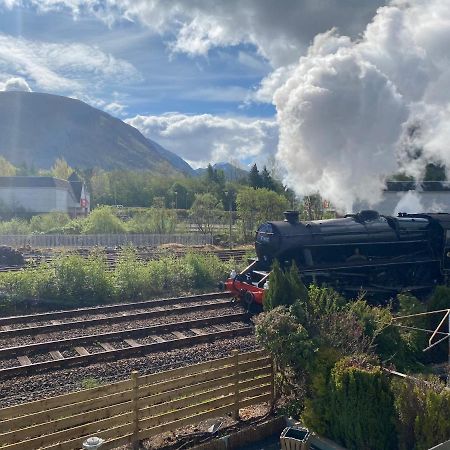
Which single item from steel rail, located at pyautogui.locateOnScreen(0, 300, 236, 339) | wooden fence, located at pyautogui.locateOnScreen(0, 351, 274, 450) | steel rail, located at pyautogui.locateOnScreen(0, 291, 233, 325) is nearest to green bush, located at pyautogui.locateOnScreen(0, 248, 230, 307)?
steel rail, located at pyautogui.locateOnScreen(0, 291, 233, 325)

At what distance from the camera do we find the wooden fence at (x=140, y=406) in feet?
16.9

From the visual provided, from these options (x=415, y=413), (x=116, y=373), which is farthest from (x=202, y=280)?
(x=415, y=413)

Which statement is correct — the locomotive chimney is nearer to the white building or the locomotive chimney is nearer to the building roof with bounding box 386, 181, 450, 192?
the building roof with bounding box 386, 181, 450, 192

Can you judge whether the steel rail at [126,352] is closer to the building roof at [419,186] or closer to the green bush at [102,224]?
the building roof at [419,186]

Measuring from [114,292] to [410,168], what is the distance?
55.2 ft

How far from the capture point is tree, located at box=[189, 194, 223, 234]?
128 ft

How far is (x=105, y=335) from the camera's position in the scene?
35.5 ft

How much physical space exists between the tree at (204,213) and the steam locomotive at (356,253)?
24.8m

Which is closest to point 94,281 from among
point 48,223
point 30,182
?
point 48,223

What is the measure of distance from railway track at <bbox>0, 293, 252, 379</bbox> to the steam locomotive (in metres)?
1.35

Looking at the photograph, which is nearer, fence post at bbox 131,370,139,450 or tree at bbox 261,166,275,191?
fence post at bbox 131,370,139,450

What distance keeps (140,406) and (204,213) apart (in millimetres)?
33573

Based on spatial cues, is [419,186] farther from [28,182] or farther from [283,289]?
[28,182]

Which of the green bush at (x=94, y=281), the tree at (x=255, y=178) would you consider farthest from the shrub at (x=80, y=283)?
the tree at (x=255, y=178)
